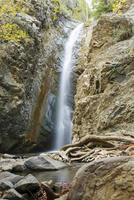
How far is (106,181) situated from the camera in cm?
432

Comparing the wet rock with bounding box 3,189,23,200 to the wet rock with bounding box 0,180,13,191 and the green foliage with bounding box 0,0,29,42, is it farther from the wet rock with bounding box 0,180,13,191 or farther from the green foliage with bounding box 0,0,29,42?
the green foliage with bounding box 0,0,29,42

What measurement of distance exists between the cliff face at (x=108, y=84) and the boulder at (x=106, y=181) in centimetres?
888

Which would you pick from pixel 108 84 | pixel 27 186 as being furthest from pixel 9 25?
pixel 27 186

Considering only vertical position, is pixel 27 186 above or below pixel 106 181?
below

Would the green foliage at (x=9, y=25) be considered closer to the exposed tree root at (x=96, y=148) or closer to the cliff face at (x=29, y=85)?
the cliff face at (x=29, y=85)

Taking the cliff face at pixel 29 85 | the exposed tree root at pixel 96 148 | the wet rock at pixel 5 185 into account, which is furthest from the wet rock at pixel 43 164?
the cliff face at pixel 29 85

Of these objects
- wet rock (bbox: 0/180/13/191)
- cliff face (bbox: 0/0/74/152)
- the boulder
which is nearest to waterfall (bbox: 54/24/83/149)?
cliff face (bbox: 0/0/74/152)

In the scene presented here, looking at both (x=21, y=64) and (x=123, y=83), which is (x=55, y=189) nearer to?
(x=123, y=83)

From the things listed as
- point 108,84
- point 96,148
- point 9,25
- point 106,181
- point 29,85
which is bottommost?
point 96,148

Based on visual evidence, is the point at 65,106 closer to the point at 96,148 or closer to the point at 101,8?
the point at 101,8

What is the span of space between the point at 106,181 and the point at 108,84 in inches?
465

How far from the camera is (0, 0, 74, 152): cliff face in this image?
64.7 ft

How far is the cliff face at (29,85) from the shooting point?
1972 centimetres

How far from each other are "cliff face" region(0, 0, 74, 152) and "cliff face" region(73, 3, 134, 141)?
339 centimetres
